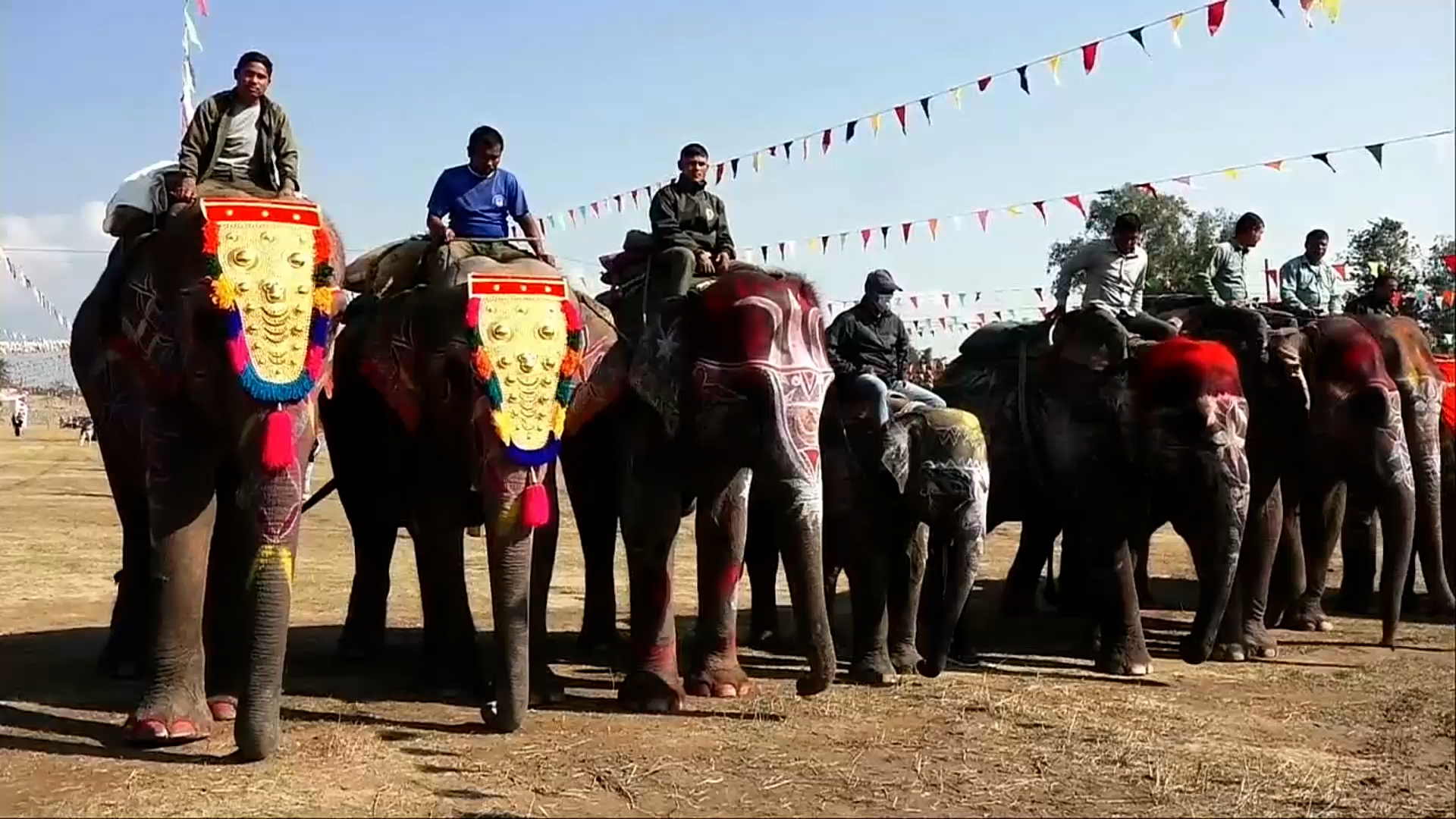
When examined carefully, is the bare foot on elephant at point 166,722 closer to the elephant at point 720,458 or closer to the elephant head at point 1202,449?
the elephant at point 720,458

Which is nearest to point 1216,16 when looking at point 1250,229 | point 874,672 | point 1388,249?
point 1250,229

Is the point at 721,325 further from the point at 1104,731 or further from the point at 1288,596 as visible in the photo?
the point at 1288,596

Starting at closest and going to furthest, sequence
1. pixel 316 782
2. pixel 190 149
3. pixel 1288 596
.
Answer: pixel 316 782, pixel 190 149, pixel 1288 596

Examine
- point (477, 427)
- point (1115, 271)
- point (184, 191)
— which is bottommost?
point (477, 427)

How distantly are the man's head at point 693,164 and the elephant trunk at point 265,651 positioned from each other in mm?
3968

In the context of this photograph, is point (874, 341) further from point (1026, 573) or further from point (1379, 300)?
point (1379, 300)

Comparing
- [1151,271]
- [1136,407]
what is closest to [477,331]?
[1136,407]

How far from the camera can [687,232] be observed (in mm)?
9359

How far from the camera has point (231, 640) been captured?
815 centimetres

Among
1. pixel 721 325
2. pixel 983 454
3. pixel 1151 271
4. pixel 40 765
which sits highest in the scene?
pixel 1151 271

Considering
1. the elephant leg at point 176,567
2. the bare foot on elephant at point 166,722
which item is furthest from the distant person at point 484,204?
the bare foot on elephant at point 166,722

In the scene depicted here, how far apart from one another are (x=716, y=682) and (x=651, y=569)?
2.82 ft

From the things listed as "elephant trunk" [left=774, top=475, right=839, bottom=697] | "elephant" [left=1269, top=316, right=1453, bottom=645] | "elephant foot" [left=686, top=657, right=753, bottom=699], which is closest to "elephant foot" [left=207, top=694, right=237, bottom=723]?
"elephant foot" [left=686, top=657, right=753, bottom=699]

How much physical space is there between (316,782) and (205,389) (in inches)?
78.4
